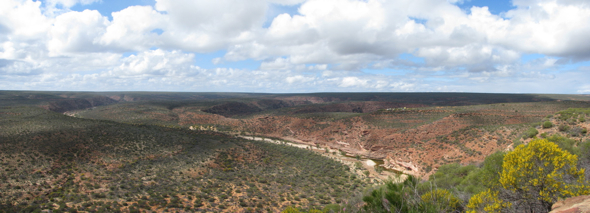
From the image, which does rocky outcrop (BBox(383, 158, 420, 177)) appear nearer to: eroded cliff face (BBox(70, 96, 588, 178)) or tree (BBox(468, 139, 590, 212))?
eroded cliff face (BBox(70, 96, 588, 178))

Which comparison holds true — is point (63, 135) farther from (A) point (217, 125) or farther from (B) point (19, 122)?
(A) point (217, 125)

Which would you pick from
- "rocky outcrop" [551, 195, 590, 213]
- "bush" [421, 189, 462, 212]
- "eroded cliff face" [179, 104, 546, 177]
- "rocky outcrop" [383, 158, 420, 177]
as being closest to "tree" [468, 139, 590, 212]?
"rocky outcrop" [551, 195, 590, 213]

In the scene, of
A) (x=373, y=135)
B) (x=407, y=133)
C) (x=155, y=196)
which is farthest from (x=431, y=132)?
(x=155, y=196)

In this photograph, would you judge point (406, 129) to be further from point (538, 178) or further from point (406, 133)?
point (538, 178)

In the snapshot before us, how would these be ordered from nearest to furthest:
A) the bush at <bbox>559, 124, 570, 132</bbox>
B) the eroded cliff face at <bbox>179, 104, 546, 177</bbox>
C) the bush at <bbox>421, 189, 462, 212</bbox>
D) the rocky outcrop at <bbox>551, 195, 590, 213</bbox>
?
the rocky outcrop at <bbox>551, 195, 590, 213</bbox> → the bush at <bbox>421, 189, 462, 212</bbox> → the bush at <bbox>559, 124, 570, 132</bbox> → the eroded cliff face at <bbox>179, 104, 546, 177</bbox>

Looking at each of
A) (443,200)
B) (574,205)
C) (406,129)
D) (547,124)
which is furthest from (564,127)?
(406,129)

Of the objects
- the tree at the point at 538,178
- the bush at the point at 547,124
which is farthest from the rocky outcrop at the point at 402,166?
the tree at the point at 538,178
